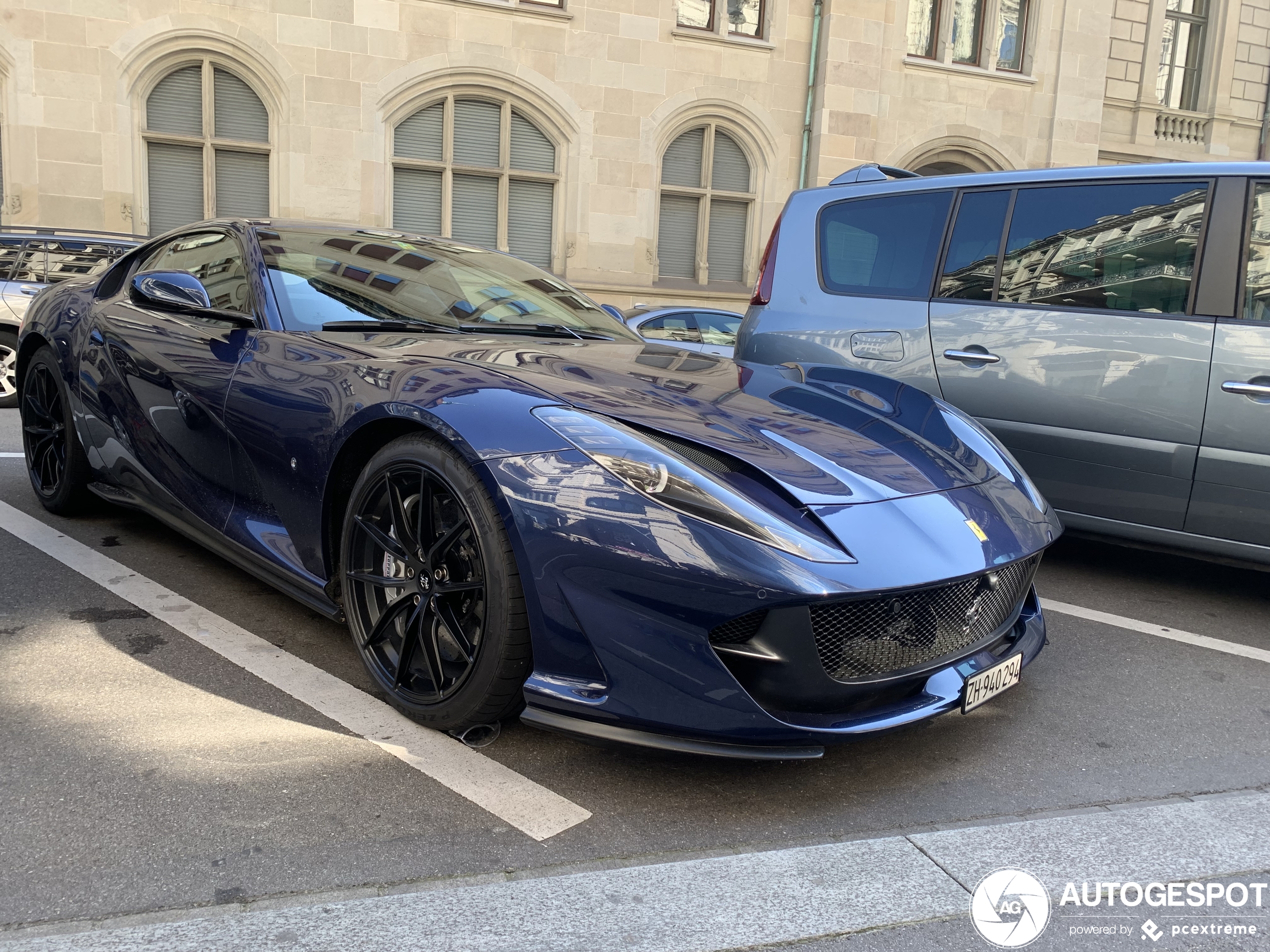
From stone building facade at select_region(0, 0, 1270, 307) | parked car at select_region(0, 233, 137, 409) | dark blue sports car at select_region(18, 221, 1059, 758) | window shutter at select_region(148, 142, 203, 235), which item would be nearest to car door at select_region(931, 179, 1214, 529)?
dark blue sports car at select_region(18, 221, 1059, 758)

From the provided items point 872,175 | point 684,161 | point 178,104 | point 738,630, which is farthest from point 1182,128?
point 738,630

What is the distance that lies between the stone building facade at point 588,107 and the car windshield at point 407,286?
36.4 ft

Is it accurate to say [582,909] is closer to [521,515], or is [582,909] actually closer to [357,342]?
[521,515]

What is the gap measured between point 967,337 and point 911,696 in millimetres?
2381

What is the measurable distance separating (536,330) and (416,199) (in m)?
12.4

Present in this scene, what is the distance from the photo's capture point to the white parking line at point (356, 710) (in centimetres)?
235

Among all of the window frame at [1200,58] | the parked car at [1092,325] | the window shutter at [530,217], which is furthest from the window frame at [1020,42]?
the parked car at [1092,325]

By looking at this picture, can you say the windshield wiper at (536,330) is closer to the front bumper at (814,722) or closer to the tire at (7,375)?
the front bumper at (814,722)

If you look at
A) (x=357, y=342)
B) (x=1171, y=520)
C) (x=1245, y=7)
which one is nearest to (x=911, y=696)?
(x=357, y=342)

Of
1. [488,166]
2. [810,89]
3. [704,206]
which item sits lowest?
[704,206]

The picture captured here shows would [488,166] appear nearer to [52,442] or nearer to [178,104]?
[178,104]

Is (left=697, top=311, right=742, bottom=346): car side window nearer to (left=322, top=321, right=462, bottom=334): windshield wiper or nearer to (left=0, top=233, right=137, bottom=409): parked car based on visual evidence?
(left=0, top=233, right=137, bottom=409): parked car

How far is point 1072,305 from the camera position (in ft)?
13.7

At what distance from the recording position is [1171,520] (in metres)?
3.96
